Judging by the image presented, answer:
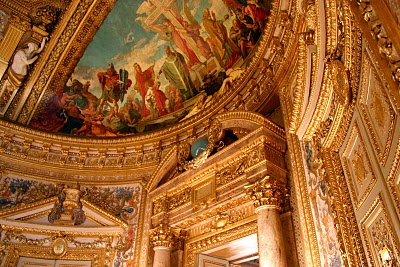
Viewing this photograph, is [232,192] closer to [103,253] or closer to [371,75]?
[371,75]

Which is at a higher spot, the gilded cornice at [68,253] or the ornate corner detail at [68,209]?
the ornate corner detail at [68,209]

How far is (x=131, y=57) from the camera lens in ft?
37.5

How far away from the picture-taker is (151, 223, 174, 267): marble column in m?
7.33

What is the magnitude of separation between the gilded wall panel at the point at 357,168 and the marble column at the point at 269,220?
5.50ft

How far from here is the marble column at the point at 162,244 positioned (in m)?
7.33

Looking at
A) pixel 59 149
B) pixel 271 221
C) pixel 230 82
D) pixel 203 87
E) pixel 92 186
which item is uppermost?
pixel 203 87

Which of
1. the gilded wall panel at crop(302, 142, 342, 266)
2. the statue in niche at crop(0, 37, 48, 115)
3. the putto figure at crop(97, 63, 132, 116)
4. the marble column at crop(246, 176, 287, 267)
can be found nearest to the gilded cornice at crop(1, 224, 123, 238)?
the statue in niche at crop(0, 37, 48, 115)

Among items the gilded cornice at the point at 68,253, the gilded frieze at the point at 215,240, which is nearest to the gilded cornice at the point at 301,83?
the gilded frieze at the point at 215,240

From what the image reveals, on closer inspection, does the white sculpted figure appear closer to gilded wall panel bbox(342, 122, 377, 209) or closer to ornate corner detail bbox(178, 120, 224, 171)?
ornate corner detail bbox(178, 120, 224, 171)

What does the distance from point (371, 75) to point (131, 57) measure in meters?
9.18

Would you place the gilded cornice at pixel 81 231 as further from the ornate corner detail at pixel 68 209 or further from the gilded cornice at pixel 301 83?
the gilded cornice at pixel 301 83

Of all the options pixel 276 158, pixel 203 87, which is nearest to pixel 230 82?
pixel 203 87

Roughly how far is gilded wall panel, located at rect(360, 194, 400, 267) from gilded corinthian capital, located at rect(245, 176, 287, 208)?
6.71 feet

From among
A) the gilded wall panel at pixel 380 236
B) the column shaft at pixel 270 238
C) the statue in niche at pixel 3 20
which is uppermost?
the statue in niche at pixel 3 20
